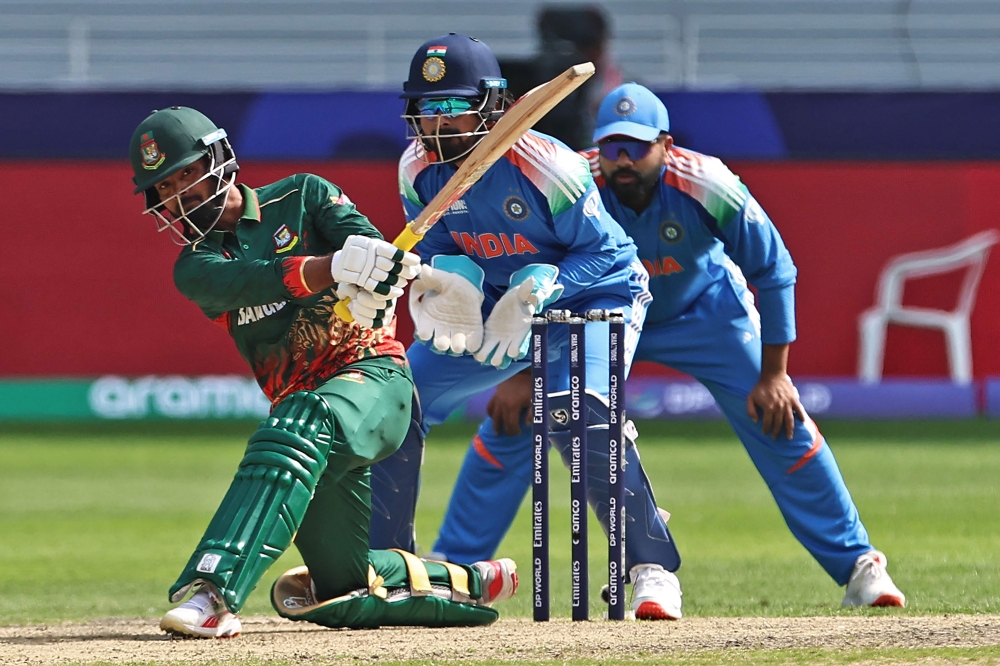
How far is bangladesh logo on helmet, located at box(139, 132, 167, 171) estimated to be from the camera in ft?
13.9

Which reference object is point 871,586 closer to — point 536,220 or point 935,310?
Result: point 536,220

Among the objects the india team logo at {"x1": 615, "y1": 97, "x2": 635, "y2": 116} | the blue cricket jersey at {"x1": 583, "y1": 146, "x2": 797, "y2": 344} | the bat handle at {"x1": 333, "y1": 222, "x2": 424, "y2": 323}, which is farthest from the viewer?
the india team logo at {"x1": 615, "y1": 97, "x2": 635, "y2": 116}

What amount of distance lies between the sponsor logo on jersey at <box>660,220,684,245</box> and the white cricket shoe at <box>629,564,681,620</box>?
4.00 ft

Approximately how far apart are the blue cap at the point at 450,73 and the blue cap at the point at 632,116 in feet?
2.23

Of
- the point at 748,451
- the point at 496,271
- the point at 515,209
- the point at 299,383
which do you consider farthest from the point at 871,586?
the point at 299,383

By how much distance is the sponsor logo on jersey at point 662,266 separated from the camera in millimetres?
5469

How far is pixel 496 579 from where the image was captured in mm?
4711

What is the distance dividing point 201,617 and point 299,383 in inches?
30.5

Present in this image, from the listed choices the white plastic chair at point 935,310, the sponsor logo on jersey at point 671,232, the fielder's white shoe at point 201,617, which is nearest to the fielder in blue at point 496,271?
the sponsor logo on jersey at point 671,232

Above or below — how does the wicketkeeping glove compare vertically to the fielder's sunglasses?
below

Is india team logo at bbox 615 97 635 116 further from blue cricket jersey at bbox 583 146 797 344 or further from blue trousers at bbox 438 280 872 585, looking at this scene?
blue trousers at bbox 438 280 872 585

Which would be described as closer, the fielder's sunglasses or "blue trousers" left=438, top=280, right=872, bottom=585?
the fielder's sunglasses

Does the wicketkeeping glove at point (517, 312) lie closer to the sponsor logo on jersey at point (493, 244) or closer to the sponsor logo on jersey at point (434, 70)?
the sponsor logo on jersey at point (493, 244)

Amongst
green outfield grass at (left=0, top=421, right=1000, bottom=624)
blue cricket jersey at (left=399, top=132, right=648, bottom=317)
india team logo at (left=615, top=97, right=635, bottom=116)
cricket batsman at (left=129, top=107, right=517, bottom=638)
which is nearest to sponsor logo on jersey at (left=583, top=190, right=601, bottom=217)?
blue cricket jersey at (left=399, top=132, right=648, bottom=317)
